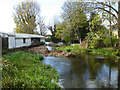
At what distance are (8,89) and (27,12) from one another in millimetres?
961

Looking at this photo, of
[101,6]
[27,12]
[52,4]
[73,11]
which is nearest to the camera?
[52,4]

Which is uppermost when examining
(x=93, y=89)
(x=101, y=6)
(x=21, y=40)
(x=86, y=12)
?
(x=101, y=6)

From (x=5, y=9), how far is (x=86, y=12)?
1.30 metres

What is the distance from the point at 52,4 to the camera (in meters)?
1.18

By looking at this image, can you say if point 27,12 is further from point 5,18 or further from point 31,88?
point 31,88

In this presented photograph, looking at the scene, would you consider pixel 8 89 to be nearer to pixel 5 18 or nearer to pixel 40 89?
pixel 40 89

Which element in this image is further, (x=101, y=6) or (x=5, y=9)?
(x=101, y=6)

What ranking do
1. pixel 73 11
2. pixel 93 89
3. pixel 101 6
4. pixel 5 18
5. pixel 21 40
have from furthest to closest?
1. pixel 21 40
2. pixel 101 6
3. pixel 73 11
4. pixel 93 89
5. pixel 5 18

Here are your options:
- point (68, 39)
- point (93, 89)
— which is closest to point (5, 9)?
point (93, 89)

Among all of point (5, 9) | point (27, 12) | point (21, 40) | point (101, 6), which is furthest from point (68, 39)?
point (5, 9)

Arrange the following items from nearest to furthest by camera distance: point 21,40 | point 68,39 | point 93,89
→ point 93,89, point 21,40, point 68,39

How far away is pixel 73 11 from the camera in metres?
1.70

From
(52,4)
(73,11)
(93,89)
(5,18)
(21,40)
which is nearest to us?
(5,18)

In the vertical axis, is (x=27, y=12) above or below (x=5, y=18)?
above
